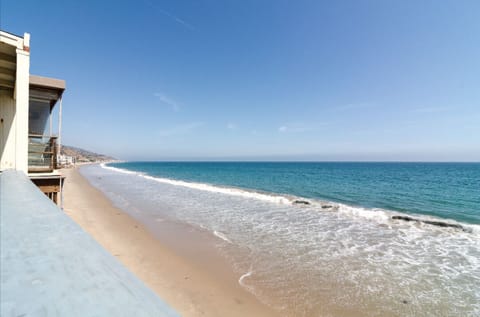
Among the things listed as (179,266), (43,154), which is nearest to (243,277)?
(179,266)

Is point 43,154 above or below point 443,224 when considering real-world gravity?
above

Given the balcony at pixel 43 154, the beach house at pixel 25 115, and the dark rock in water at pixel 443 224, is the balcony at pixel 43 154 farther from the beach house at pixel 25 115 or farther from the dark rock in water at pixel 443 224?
the dark rock in water at pixel 443 224

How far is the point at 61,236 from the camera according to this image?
127cm

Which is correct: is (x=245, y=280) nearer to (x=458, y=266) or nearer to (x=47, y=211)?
(x=47, y=211)

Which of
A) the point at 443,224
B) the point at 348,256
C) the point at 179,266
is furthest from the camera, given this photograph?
the point at 443,224

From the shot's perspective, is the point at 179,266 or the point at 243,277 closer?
the point at 243,277

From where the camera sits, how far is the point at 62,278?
2.91 feet

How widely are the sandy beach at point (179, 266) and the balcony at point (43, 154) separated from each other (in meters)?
2.55

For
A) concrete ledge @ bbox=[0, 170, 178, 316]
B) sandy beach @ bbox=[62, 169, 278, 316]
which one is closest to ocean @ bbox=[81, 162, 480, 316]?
sandy beach @ bbox=[62, 169, 278, 316]

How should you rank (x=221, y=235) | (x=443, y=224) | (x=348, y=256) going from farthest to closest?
(x=443, y=224)
(x=221, y=235)
(x=348, y=256)

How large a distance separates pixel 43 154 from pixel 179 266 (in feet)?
21.9

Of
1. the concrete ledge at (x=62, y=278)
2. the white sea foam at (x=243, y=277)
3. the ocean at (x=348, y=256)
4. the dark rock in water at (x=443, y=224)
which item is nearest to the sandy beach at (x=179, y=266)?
the white sea foam at (x=243, y=277)

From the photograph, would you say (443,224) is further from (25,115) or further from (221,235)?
(25,115)

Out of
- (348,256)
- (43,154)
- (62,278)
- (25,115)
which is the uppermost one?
(25,115)
